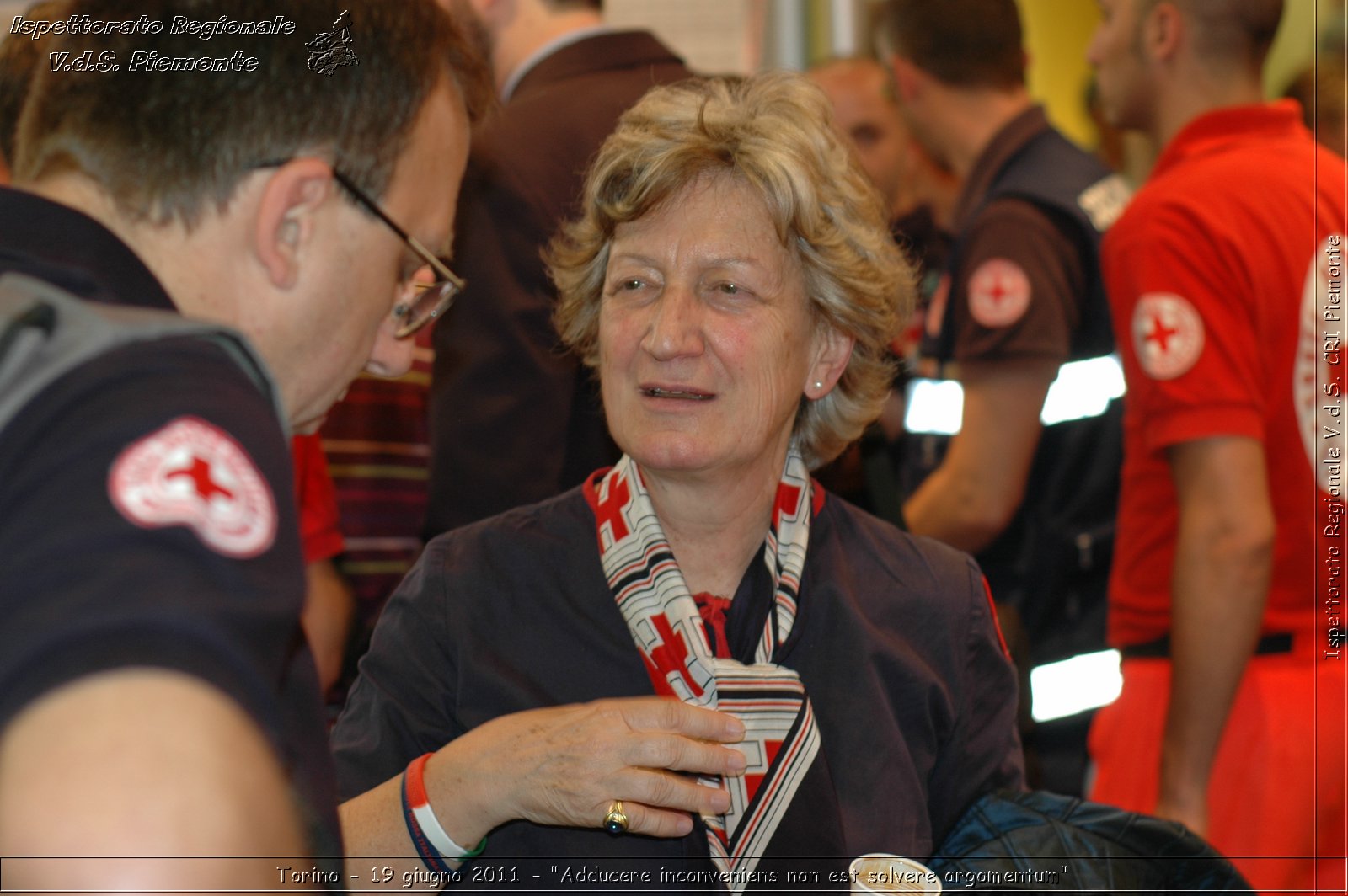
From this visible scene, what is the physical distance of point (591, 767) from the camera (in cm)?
151

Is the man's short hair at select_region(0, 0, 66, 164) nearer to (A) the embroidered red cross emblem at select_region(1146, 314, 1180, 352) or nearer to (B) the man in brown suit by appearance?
(B) the man in brown suit

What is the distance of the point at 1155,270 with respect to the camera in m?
2.46

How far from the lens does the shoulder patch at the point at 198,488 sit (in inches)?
28.7

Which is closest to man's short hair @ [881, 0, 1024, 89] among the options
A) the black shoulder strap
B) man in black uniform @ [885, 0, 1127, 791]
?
man in black uniform @ [885, 0, 1127, 791]

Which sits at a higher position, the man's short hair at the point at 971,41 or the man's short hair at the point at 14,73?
the man's short hair at the point at 14,73

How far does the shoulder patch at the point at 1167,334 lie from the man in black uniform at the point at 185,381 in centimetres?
163

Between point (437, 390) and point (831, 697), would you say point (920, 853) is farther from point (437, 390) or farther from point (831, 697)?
point (437, 390)

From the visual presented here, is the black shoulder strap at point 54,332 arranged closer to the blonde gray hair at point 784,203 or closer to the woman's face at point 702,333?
the woman's face at point 702,333

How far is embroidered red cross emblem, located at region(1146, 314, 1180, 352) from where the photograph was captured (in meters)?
2.44

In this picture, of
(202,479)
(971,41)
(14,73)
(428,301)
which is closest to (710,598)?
(428,301)

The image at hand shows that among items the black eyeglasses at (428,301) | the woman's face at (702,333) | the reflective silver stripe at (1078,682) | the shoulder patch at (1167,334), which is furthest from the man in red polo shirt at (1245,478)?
the black eyeglasses at (428,301)

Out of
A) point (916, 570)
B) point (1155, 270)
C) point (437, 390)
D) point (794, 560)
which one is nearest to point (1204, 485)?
point (1155, 270)

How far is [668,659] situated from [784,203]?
0.73 meters

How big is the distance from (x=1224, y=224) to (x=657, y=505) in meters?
1.26
